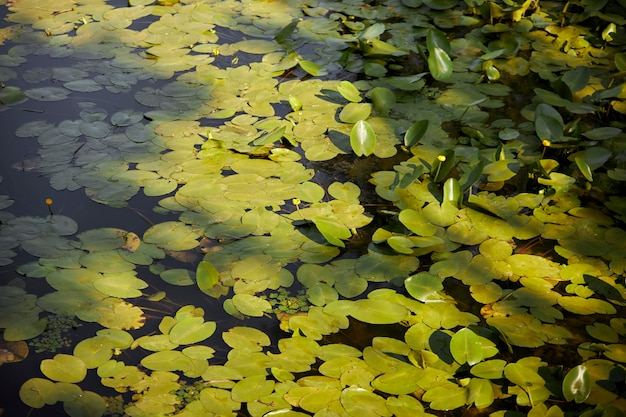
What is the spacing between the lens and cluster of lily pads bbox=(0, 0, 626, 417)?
1.52 metres

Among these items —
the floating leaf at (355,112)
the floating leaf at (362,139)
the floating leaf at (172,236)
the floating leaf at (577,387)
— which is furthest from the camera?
the floating leaf at (355,112)

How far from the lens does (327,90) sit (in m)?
2.56

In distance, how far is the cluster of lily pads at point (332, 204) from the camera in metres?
1.52

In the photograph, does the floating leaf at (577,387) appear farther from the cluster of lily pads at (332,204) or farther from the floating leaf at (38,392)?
the floating leaf at (38,392)

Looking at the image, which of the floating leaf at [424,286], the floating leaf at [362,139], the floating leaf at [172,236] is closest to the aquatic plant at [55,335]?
the floating leaf at [172,236]

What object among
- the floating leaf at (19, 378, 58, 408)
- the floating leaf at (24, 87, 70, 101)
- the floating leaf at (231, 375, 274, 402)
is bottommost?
the floating leaf at (231, 375, 274, 402)

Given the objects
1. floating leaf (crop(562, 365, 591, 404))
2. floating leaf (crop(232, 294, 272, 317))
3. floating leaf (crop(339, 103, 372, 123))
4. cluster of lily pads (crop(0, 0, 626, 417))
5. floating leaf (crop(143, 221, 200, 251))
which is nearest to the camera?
floating leaf (crop(562, 365, 591, 404))

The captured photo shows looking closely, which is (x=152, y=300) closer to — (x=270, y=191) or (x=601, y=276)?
(x=270, y=191)

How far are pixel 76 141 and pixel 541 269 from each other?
1.50 m

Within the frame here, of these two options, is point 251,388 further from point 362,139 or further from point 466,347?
point 362,139

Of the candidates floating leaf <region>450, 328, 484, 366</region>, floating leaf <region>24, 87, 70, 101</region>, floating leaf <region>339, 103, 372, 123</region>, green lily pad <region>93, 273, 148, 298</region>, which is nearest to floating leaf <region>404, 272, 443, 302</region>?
floating leaf <region>450, 328, 484, 366</region>

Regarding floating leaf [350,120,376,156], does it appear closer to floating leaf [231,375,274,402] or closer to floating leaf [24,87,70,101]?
floating leaf [231,375,274,402]

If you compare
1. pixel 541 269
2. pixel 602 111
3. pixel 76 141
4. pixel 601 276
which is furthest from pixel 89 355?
pixel 602 111

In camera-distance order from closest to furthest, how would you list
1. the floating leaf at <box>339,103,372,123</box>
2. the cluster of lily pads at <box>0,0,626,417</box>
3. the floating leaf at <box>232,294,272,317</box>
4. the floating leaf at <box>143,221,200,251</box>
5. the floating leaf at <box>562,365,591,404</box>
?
the floating leaf at <box>562,365,591,404</box>, the cluster of lily pads at <box>0,0,626,417</box>, the floating leaf at <box>232,294,272,317</box>, the floating leaf at <box>143,221,200,251</box>, the floating leaf at <box>339,103,372,123</box>
